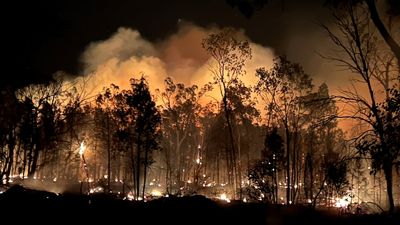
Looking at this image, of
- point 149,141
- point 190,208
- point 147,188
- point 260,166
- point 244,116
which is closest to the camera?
point 190,208

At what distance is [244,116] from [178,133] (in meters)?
8.47

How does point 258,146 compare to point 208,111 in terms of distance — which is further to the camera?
point 258,146

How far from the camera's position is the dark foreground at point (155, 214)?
12484 mm

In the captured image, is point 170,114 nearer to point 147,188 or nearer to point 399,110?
point 147,188

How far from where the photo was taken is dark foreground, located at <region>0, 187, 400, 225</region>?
492 inches

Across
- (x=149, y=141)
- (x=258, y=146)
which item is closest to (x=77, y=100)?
→ (x=149, y=141)

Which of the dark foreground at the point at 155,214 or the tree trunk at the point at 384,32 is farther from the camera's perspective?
the dark foreground at the point at 155,214

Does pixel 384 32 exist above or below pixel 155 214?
above

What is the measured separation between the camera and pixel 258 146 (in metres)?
58.6

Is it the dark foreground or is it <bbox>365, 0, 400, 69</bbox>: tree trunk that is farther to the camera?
the dark foreground

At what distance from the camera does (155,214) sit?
13.4 metres

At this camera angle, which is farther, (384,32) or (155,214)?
(155,214)

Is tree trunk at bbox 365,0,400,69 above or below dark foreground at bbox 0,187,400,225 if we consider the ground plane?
above

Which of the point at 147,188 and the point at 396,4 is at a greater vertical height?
the point at 396,4
